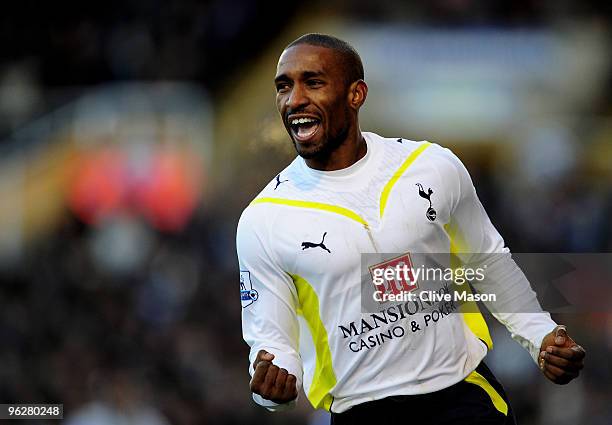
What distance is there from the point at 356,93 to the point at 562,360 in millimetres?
1529

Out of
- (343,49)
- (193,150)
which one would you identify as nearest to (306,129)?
(343,49)

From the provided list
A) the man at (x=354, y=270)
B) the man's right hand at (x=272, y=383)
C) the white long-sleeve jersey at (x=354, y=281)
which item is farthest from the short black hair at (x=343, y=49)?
the man's right hand at (x=272, y=383)

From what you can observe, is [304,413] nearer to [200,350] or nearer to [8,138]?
[200,350]

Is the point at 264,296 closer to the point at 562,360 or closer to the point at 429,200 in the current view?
the point at 429,200

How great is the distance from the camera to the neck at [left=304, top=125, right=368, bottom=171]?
5.26 meters

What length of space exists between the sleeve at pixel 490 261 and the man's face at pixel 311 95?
0.61 metres

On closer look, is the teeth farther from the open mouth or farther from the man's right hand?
the man's right hand

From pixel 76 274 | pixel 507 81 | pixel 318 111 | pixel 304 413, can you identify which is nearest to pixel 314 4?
pixel 507 81

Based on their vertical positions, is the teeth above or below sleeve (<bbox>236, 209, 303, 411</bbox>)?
above

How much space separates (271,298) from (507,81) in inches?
395

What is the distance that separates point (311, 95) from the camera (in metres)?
5.12

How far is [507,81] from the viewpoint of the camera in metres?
14.5

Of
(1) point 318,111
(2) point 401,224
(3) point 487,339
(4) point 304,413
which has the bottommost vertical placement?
(4) point 304,413

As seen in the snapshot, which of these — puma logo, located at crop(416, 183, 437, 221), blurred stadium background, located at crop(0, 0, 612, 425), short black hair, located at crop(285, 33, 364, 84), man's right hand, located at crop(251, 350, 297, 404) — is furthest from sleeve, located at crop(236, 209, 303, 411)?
blurred stadium background, located at crop(0, 0, 612, 425)
